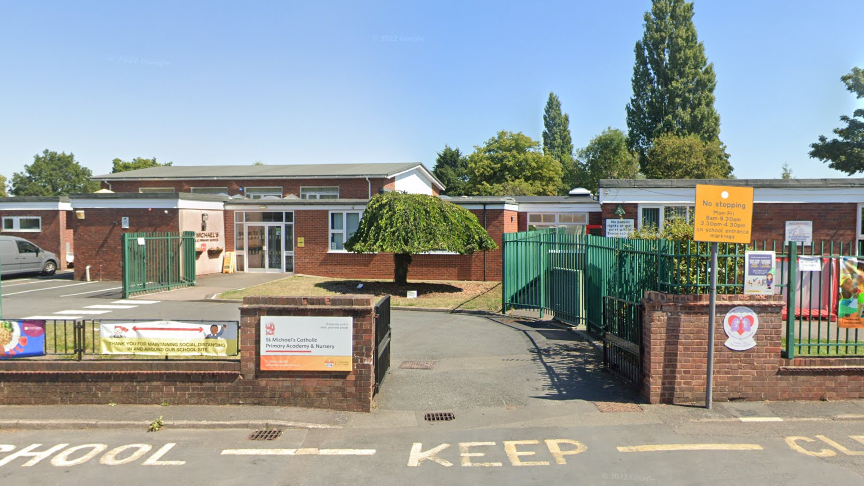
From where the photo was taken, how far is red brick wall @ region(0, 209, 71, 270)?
29.2m

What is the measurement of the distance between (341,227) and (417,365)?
1497 cm

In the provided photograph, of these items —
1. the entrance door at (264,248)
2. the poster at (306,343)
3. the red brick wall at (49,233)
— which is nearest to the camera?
the poster at (306,343)

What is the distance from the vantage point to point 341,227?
24344 millimetres

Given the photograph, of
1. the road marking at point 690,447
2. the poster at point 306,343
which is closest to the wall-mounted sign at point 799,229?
the road marking at point 690,447

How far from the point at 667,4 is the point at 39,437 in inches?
2163

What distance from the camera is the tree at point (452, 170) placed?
63188mm

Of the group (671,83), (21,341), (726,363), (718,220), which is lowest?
(726,363)

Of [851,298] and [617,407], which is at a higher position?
[851,298]

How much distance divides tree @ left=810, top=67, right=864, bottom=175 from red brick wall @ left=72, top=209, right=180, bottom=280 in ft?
133

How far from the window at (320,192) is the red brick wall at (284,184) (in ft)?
0.77

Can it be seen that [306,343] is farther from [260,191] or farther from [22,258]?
[260,191]

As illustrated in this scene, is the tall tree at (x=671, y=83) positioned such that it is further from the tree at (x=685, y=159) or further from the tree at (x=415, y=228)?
the tree at (x=415, y=228)

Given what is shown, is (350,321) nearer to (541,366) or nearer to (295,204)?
(541,366)

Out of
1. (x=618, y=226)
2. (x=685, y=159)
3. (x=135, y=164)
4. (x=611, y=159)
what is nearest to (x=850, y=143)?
(x=685, y=159)
